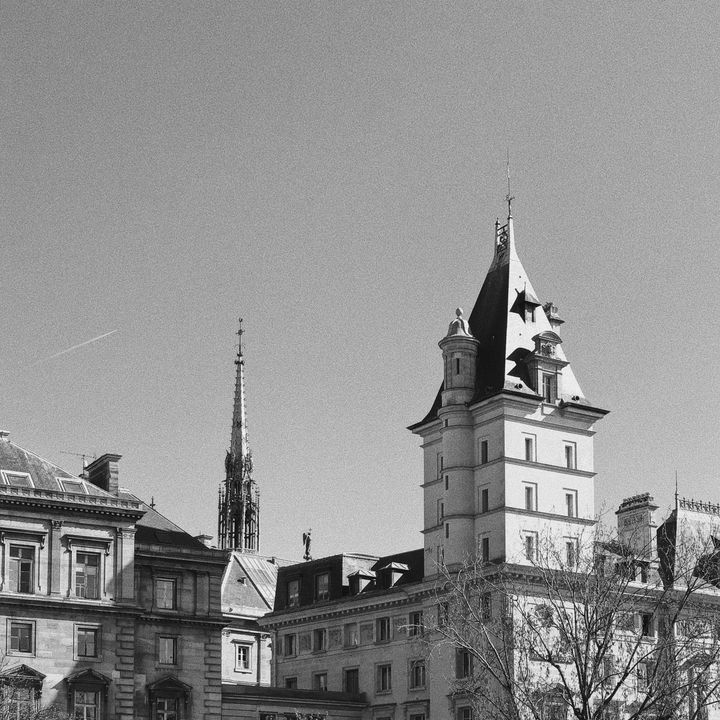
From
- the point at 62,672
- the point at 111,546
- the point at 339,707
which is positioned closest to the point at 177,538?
the point at 111,546

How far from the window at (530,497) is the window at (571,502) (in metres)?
2.75

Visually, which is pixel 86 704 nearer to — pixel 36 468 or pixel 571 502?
pixel 36 468

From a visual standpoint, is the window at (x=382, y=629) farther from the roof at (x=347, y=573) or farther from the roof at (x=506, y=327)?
the roof at (x=506, y=327)

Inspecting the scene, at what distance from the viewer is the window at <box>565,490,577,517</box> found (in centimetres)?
8906

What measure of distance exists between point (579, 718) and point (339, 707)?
42499 millimetres

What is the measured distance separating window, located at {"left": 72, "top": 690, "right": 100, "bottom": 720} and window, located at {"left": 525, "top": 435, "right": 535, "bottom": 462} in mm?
30448

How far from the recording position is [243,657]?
113438 millimetres

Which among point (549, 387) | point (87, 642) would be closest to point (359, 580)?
point (549, 387)

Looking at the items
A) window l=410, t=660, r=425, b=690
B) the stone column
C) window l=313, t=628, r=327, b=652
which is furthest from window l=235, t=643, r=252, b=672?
the stone column

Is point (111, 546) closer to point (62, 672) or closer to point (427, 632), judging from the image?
point (62, 672)

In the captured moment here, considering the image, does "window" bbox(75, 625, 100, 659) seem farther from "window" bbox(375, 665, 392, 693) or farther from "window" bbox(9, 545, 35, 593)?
"window" bbox(375, 665, 392, 693)

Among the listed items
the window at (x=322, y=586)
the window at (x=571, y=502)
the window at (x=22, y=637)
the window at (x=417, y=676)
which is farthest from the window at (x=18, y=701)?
the window at (x=571, y=502)

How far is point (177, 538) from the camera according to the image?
8162cm

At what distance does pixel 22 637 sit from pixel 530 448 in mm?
33385
